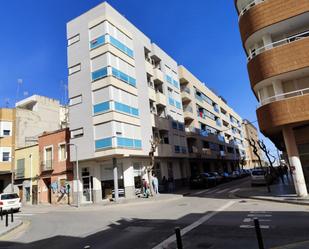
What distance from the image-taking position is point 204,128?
5006 cm

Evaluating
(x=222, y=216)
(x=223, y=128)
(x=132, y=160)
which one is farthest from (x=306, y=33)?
(x=223, y=128)

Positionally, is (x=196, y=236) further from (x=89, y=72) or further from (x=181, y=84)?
(x=181, y=84)

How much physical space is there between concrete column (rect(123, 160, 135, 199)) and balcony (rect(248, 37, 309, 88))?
1459 cm

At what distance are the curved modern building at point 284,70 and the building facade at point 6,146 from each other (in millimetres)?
30203

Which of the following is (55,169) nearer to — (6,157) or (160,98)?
(6,157)

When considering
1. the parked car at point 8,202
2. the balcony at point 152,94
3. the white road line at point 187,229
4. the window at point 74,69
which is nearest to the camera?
the white road line at point 187,229

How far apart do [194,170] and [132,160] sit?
20124 millimetres

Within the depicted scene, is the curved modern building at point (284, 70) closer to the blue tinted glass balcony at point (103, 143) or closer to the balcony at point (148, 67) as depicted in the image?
the blue tinted glass balcony at point (103, 143)

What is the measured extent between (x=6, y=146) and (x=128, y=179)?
18.3 m

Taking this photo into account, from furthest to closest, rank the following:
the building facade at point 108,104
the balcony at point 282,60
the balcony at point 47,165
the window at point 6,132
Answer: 1. the window at point 6,132
2. the balcony at point 47,165
3. the building facade at point 108,104
4. the balcony at point 282,60

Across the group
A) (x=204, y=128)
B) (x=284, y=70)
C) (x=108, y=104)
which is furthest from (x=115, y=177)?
(x=204, y=128)

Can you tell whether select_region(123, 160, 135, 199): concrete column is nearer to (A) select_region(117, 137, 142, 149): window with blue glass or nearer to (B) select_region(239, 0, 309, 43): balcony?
(A) select_region(117, 137, 142, 149): window with blue glass

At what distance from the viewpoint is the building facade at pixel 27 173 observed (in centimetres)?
3164

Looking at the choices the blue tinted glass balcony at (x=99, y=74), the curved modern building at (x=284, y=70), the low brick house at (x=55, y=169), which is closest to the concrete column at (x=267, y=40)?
the curved modern building at (x=284, y=70)
